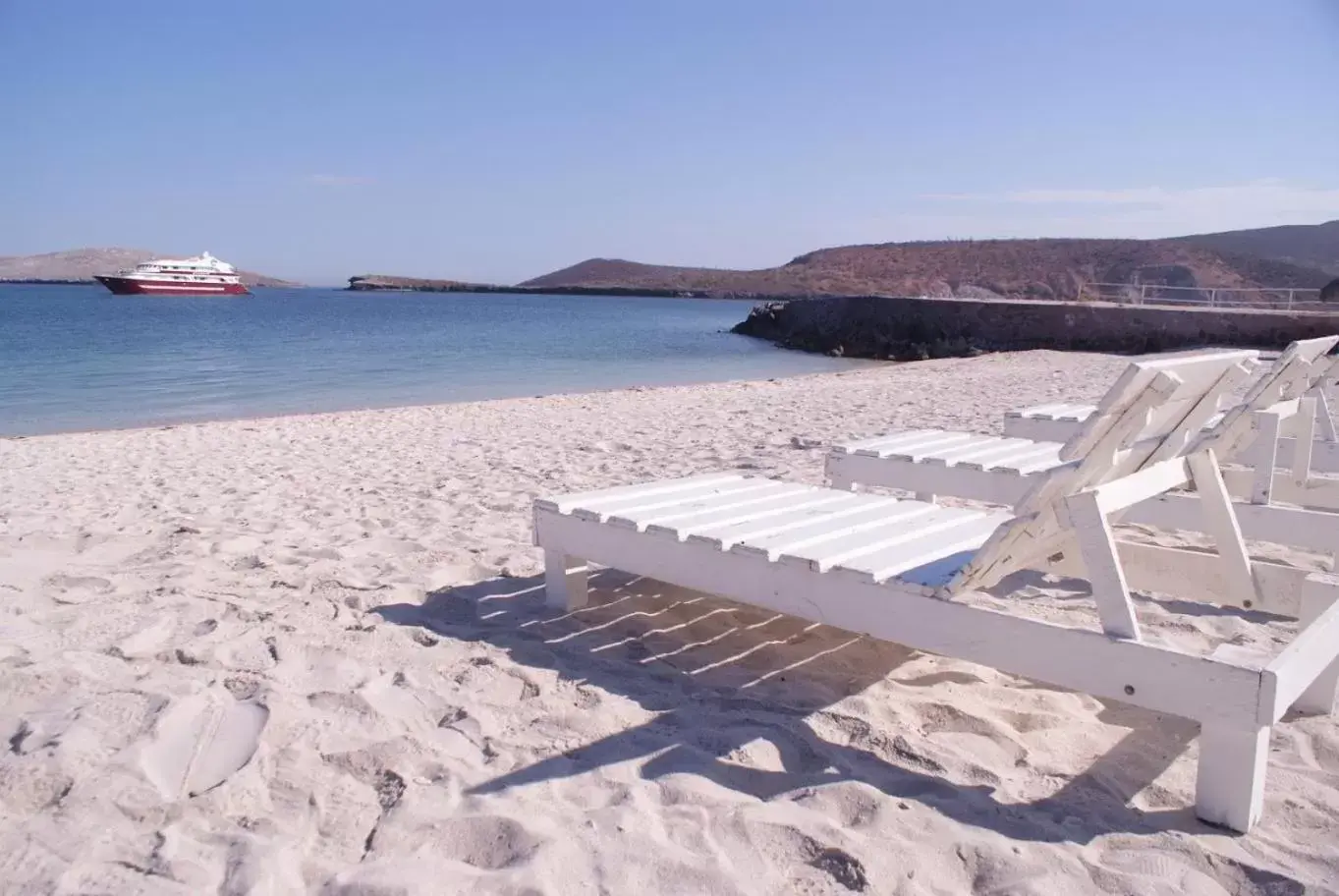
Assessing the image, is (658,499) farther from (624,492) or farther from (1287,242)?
(1287,242)

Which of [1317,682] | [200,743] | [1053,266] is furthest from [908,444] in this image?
[1053,266]

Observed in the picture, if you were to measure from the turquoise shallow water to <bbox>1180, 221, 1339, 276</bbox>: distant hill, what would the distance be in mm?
43722

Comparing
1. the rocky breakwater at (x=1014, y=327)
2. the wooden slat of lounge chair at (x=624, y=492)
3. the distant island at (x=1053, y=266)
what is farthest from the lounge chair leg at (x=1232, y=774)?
the distant island at (x=1053, y=266)

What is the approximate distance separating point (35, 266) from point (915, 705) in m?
168

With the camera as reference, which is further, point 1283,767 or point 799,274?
point 799,274

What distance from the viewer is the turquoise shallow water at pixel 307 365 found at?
608 inches

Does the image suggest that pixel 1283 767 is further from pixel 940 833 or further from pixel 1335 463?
pixel 1335 463

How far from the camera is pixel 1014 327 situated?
81.1ft

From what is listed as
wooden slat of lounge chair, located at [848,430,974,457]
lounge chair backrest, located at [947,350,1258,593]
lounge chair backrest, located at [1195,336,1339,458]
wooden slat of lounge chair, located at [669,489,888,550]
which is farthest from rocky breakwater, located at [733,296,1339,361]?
lounge chair backrest, located at [947,350,1258,593]

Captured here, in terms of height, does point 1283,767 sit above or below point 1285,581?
below

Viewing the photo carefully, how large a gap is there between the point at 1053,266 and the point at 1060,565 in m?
58.1

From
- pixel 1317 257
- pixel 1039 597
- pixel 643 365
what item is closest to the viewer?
pixel 1039 597

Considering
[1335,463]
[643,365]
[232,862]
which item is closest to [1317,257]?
[643,365]

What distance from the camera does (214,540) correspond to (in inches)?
174
